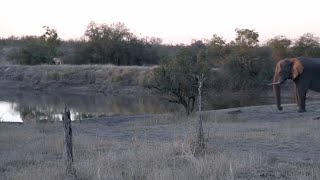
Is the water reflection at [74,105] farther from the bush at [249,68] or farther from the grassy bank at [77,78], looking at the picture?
the bush at [249,68]

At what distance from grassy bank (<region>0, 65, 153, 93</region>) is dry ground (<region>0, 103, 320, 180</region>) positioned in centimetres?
3804

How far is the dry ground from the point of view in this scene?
1041 cm

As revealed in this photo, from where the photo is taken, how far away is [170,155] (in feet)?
41.6

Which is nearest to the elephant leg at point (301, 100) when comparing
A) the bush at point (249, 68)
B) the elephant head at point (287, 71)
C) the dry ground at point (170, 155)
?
the elephant head at point (287, 71)

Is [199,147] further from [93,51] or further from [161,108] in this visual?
[93,51]

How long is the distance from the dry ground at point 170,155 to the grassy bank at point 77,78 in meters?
38.0

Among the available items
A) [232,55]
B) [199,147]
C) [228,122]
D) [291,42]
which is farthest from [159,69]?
[291,42]

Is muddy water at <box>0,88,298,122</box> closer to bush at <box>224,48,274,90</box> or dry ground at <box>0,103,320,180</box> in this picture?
bush at <box>224,48,274,90</box>

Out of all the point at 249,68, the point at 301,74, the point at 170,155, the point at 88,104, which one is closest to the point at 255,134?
the point at 170,155

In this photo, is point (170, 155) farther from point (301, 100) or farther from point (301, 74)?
point (301, 74)

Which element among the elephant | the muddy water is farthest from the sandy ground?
the muddy water

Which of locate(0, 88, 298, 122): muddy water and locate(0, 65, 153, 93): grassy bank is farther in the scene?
locate(0, 65, 153, 93): grassy bank

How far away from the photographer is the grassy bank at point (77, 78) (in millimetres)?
61091

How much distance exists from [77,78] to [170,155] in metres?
53.6
